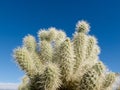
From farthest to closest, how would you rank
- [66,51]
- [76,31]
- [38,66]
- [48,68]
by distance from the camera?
[76,31] → [38,66] → [66,51] → [48,68]

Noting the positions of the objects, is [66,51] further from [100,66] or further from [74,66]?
[100,66]

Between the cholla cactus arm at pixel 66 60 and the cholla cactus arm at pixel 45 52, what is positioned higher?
the cholla cactus arm at pixel 45 52

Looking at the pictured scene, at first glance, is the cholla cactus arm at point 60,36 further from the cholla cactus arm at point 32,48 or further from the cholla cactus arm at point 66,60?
the cholla cactus arm at point 66,60

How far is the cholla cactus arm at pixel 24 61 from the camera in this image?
5215 millimetres

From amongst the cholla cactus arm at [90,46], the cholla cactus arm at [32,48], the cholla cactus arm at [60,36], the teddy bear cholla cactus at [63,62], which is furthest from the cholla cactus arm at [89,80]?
the cholla cactus arm at [60,36]

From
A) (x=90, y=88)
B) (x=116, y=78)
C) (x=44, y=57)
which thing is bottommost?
(x=90, y=88)

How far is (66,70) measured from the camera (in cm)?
527

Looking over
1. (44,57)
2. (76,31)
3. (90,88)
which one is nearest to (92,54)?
(76,31)

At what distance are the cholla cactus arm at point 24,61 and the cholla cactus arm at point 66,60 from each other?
505mm

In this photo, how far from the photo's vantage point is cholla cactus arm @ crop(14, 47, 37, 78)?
205 inches

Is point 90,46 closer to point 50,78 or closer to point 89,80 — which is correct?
point 89,80

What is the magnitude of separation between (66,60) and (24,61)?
72 cm

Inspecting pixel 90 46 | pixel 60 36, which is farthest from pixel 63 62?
pixel 60 36

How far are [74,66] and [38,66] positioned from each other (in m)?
0.67
